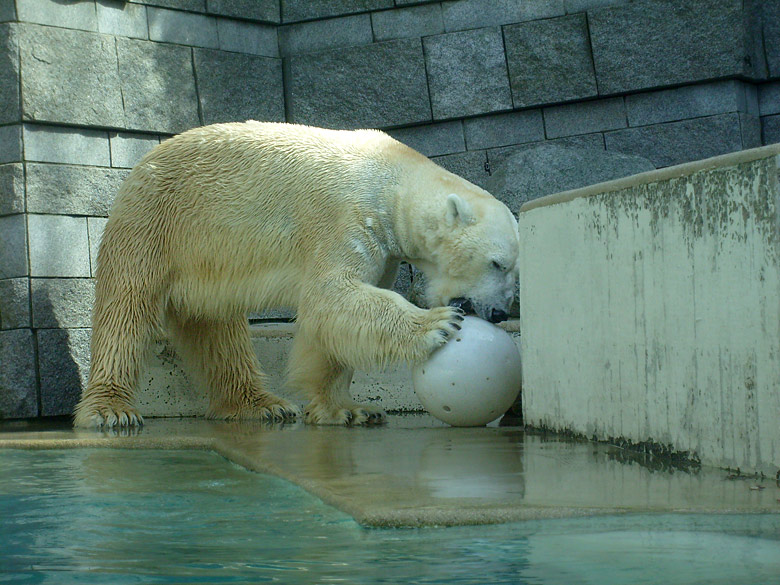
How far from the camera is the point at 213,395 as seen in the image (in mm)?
6188

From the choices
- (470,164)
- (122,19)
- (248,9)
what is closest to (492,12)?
(470,164)

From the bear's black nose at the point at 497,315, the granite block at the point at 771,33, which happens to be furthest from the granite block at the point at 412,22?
the bear's black nose at the point at 497,315

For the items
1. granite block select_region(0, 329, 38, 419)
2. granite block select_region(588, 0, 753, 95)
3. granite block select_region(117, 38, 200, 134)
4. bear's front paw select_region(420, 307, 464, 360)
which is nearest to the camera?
bear's front paw select_region(420, 307, 464, 360)

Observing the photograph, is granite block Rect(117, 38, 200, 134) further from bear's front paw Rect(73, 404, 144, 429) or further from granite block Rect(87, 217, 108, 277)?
bear's front paw Rect(73, 404, 144, 429)

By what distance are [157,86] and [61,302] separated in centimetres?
173

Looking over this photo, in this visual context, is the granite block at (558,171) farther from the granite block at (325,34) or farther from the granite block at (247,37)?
the granite block at (247,37)

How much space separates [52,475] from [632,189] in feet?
7.41

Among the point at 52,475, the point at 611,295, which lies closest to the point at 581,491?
the point at 611,295

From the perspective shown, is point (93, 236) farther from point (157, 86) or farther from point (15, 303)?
point (157, 86)

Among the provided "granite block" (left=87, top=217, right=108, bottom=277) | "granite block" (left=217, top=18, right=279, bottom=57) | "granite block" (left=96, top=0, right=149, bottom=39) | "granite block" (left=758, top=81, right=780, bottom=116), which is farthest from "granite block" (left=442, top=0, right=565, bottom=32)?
"granite block" (left=87, top=217, right=108, bottom=277)

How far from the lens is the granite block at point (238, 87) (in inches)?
315

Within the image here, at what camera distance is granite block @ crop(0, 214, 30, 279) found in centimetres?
680

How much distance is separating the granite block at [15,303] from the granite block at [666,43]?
4313mm

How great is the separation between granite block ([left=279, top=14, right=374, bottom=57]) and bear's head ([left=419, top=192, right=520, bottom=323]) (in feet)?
11.5
